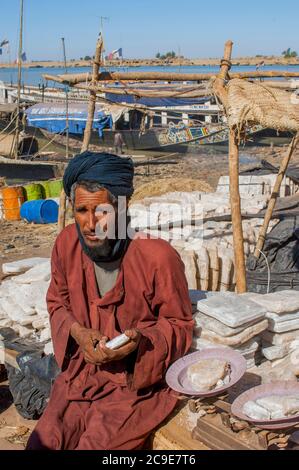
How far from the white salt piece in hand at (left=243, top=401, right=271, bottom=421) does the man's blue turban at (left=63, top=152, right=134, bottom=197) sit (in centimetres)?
109

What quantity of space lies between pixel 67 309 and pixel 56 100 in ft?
76.4

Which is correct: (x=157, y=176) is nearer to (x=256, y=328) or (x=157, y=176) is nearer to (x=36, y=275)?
(x=36, y=275)

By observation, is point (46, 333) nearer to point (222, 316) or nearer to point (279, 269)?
point (222, 316)

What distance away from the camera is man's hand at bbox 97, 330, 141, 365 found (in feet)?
7.64

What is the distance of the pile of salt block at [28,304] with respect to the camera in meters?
Result: 4.37

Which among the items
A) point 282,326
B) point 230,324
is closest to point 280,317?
point 282,326

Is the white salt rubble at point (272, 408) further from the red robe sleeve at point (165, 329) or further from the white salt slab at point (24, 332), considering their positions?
the white salt slab at point (24, 332)

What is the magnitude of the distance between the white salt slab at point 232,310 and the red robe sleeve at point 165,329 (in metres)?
0.28

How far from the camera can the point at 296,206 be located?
289 inches

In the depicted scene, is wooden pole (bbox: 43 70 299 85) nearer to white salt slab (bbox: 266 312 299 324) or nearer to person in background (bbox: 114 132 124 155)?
white salt slab (bbox: 266 312 299 324)

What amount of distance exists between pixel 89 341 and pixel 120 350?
18 centimetres

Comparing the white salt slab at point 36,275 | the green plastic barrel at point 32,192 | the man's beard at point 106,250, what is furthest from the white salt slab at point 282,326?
the green plastic barrel at point 32,192

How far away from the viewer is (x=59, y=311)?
2.73m
